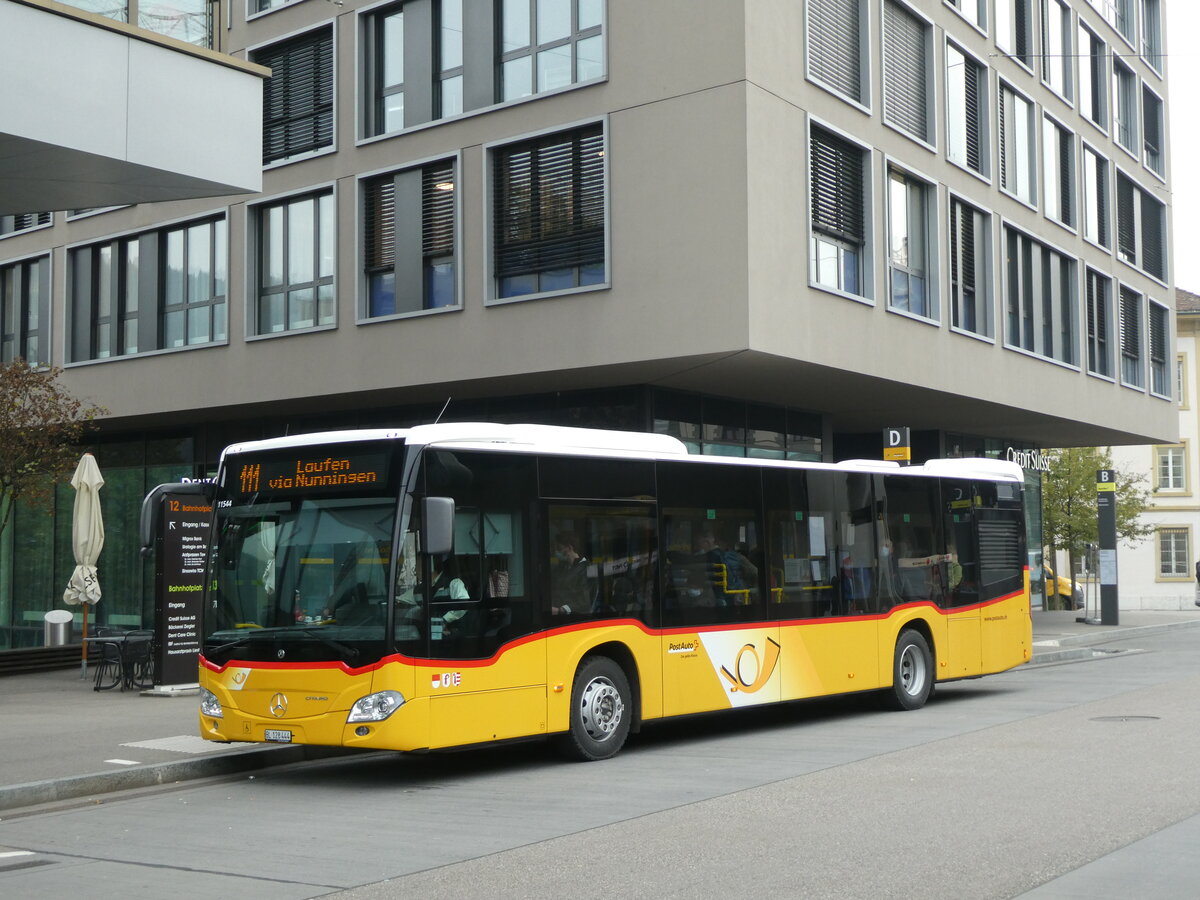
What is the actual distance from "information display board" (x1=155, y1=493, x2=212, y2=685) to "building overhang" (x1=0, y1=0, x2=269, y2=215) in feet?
19.1

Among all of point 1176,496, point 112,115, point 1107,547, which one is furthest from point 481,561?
point 1176,496

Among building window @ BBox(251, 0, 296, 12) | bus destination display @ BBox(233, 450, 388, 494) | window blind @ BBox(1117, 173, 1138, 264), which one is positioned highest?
building window @ BBox(251, 0, 296, 12)

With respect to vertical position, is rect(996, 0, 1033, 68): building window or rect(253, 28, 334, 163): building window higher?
rect(996, 0, 1033, 68): building window

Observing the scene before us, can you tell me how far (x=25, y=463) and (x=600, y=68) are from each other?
11.2 meters

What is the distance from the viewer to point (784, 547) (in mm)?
14633

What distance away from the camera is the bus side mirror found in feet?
35.0

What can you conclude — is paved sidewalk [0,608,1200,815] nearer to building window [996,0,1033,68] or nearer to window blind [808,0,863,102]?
window blind [808,0,863,102]

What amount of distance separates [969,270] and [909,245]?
2725mm

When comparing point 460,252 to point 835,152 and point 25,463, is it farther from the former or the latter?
point 25,463

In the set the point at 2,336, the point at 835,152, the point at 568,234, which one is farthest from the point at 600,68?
the point at 2,336

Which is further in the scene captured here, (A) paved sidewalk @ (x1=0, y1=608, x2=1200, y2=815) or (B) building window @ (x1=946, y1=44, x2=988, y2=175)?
(B) building window @ (x1=946, y1=44, x2=988, y2=175)

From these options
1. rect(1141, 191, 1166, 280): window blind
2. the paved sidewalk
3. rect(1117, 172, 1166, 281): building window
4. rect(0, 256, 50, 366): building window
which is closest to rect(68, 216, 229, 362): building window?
rect(0, 256, 50, 366): building window

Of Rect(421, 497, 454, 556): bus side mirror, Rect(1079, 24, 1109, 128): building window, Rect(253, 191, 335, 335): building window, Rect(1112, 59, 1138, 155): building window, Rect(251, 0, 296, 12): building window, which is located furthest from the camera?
Rect(1112, 59, 1138, 155): building window

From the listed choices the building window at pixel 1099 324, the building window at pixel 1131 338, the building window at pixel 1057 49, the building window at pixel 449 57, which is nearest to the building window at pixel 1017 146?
the building window at pixel 1057 49
